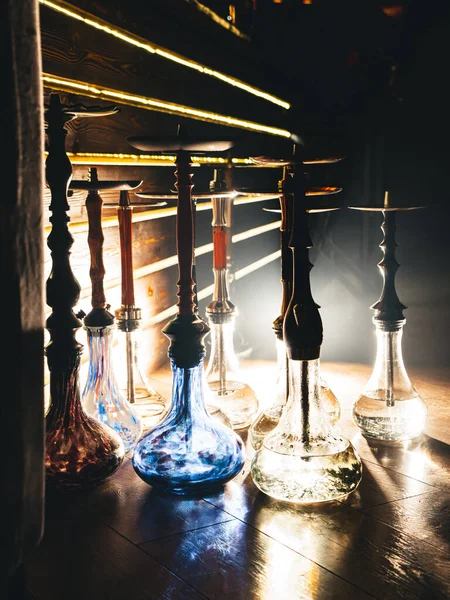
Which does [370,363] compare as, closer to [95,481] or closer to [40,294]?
[95,481]

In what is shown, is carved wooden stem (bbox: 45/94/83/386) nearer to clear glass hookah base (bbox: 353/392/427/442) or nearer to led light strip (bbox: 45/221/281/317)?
led light strip (bbox: 45/221/281/317)

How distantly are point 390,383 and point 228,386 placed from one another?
402 millimetres

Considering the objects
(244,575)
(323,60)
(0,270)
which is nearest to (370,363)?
(244,575)

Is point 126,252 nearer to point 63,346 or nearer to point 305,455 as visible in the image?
point 63,346

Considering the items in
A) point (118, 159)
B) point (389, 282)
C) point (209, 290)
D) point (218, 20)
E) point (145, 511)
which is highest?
point (218, 20)

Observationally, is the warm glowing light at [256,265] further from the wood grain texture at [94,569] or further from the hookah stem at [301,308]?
the wood grain texture at [94,569]

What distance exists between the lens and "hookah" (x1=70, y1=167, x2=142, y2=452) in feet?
5.03

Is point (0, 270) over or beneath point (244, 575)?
over

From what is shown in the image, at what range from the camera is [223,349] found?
1.81 metres

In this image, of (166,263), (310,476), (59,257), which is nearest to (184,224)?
(59,257)

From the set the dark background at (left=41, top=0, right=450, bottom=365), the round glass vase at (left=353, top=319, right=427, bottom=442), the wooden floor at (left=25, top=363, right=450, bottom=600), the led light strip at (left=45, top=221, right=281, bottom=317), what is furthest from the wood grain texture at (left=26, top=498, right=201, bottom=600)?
the dark background at (left=41, top=0, right=450, bottom=365)

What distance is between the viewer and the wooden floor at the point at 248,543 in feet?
3.18

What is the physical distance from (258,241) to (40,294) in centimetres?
309

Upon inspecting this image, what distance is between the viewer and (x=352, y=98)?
3.70 m
